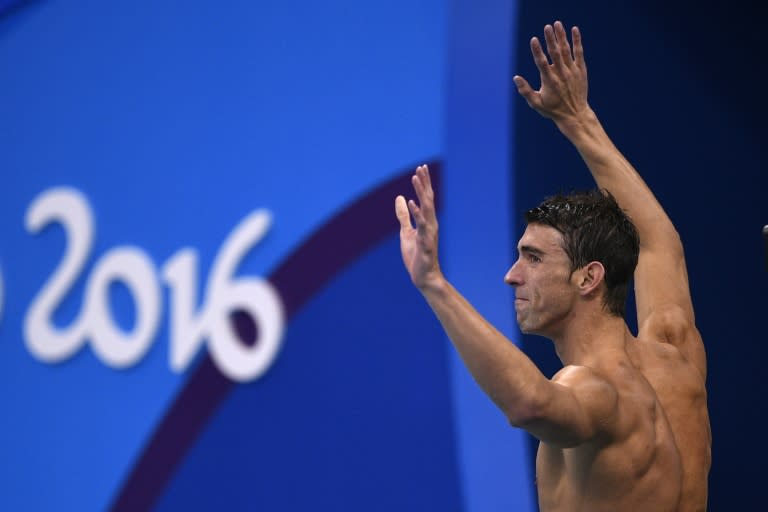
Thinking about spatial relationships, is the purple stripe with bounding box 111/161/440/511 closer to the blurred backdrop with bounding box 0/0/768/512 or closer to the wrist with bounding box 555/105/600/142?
the blurred backdrop with bounding box 0/0/768/512

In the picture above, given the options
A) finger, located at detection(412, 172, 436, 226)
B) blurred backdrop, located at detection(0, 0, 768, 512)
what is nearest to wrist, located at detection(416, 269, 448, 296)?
finger, located at detection(412, 172, 436, 226)

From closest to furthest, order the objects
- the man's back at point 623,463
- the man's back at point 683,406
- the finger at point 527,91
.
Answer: the man's back at point 623,463 < the man's back at point 683,406 < the finger at point 527,91

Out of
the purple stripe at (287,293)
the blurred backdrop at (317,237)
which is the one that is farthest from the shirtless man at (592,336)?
the purple stripe at (287,293)

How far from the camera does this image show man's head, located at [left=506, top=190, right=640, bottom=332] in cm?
238

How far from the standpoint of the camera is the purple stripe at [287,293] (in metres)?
3.74

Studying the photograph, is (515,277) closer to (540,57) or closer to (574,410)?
(574,410)

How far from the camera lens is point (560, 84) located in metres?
2.80

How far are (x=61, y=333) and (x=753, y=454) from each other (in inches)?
96.8

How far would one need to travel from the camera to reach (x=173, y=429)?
13.1 feet

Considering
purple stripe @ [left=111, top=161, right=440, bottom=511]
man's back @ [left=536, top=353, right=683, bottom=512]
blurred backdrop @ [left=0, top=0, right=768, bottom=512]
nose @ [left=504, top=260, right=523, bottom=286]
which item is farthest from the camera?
purple stripe @ [left=111, top=161, right=440, bottom=511]

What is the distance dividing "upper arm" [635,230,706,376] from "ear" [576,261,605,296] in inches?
17.1

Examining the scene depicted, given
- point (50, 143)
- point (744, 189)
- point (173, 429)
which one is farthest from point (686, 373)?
point (50, 143)

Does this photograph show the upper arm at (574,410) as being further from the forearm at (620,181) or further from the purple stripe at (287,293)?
the purple stripe at (287,293)

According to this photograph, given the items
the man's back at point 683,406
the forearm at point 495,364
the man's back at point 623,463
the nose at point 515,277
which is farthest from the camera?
the man's back at point 683,406
